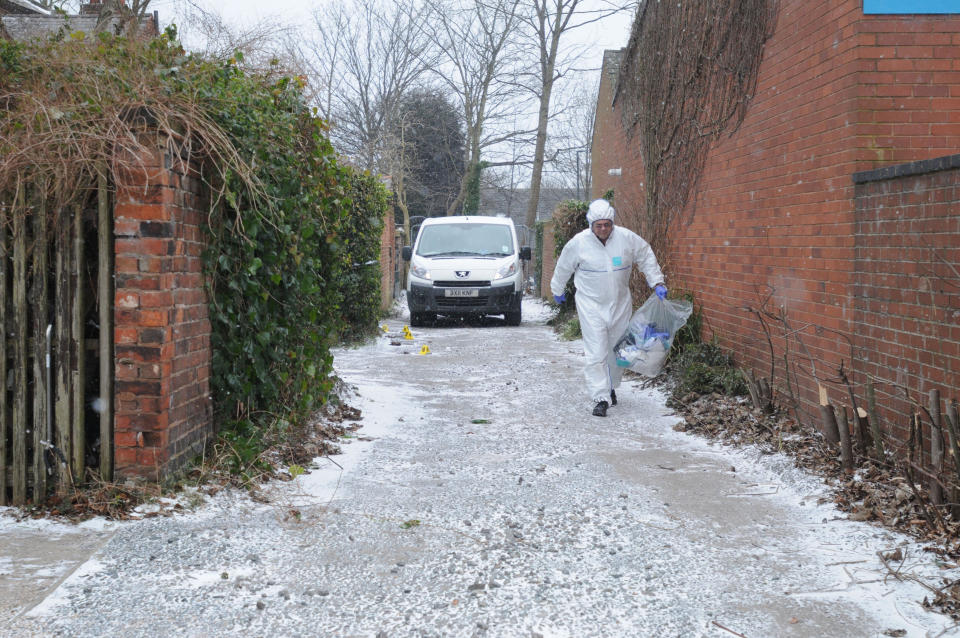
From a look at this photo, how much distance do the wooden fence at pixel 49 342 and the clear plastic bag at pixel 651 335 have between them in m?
4.53

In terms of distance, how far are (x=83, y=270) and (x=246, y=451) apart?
1.33 metres

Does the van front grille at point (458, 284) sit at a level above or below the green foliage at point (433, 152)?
below

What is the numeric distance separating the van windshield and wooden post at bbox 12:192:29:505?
37.4 feet

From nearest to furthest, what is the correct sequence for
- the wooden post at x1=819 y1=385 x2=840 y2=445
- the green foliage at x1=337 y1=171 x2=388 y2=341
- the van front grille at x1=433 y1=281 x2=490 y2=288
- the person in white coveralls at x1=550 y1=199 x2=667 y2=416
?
1. the wooden post at x1=819 y1=385 x2=840 y2=445
2. the person in white coveralls at x1=550 y1=199 x2=667 y2=416
3. the green foliage at x1=337 y1=171 x2=388 y2=341
4. the van front grille at x1=433 y1=281 x2=490 y2=288

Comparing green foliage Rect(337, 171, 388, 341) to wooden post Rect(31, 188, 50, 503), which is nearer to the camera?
wooden post Rect(31, 188, 50, 503)

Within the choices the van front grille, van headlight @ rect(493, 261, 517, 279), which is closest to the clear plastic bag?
the van front grille

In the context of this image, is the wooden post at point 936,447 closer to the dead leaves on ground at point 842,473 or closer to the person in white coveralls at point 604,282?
the dead leaves on ground at point 842,473

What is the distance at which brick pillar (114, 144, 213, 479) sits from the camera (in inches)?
151

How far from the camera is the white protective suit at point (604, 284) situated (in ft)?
24.0

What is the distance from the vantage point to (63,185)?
3.72 m

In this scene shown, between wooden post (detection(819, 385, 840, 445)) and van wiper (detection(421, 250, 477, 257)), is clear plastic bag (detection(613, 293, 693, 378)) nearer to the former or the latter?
wooden post (detection(819, 385, 840, 445))

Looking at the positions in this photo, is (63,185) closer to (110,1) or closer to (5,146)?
(5,146)

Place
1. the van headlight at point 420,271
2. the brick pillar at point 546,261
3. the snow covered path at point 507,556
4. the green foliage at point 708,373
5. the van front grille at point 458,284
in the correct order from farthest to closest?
1. the brick pillar at point 546,261
2. the van headlight at point 420,271
3. the van front grille at point 458,284
4. the green foliage at point 708,373
5. the snow covered path at point 507,556

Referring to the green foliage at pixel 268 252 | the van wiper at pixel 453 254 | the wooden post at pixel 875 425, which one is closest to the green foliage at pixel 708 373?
the wooden post at pixel 875 425
